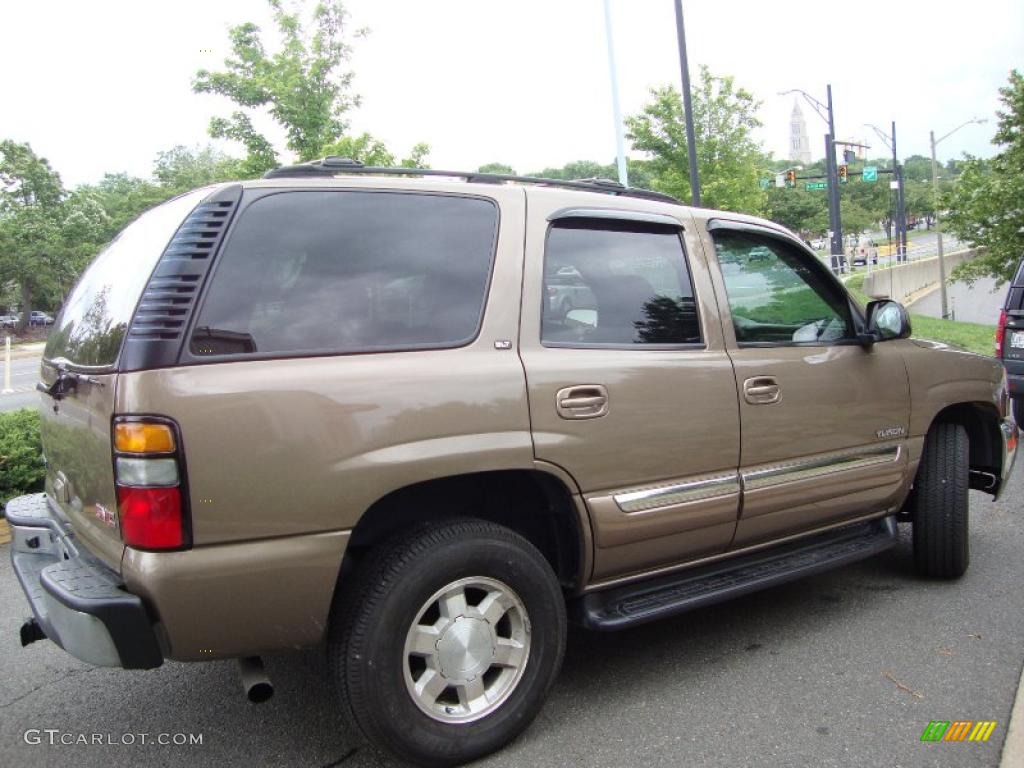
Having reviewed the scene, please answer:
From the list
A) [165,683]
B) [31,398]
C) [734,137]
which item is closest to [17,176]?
[31,398]

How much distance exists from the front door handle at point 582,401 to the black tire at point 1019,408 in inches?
226

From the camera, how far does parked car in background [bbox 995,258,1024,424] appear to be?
22.8 ft

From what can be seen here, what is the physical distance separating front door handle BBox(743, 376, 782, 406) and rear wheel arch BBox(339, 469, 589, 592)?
0.93 m

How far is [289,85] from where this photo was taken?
15.9 meters

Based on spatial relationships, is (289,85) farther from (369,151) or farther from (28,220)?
(28,220)

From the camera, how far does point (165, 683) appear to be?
3.32 m

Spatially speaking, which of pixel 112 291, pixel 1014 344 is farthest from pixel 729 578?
pixel 1014 344

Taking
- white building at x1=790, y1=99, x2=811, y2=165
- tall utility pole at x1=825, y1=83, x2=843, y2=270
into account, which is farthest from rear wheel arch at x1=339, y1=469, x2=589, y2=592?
white building at x1=790, y1=99, x2=811, y2=165

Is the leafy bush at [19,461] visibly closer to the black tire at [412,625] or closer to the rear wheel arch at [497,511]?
the rear wheel arch at [497,511]

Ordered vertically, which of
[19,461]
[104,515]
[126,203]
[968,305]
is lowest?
[968,305]

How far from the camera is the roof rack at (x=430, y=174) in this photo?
2.75m

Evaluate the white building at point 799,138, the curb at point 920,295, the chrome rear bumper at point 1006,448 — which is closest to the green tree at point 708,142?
the curb at point 920,295

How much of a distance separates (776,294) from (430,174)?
1.70 meters

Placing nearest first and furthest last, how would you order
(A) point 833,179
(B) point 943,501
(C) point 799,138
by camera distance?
(B) point 943,501
(A) point 833,179
(C) point 799,138
